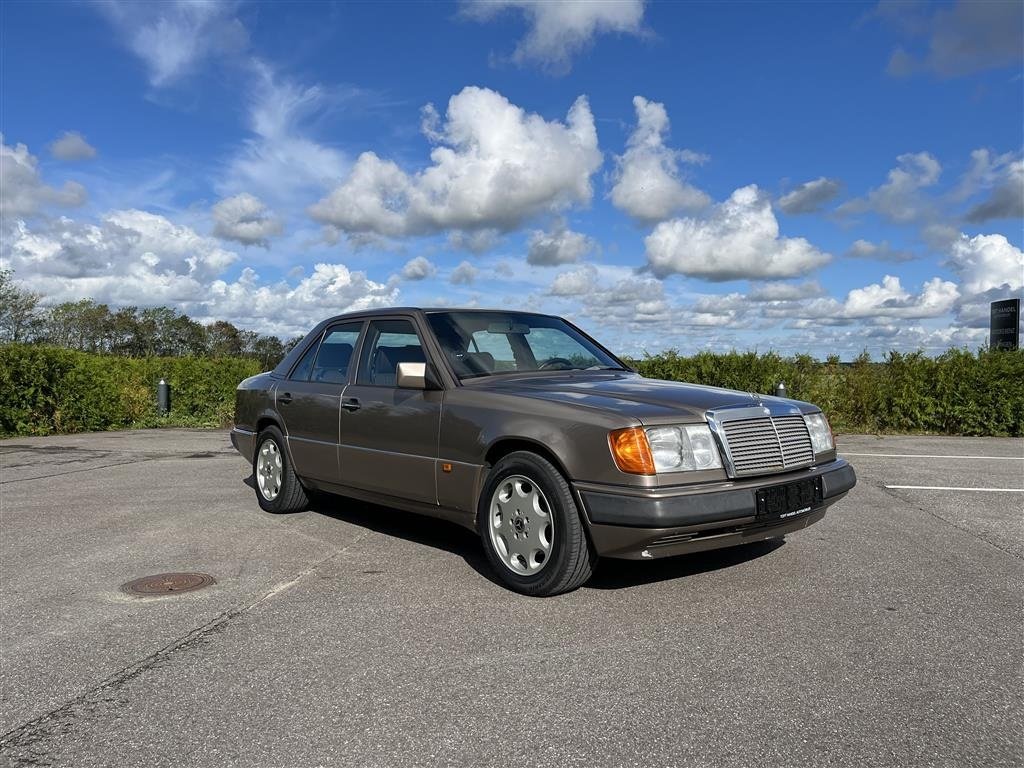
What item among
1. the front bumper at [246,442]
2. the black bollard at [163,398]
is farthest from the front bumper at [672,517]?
the black bollard at [163,398]

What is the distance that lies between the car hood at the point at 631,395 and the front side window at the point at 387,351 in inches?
27.5

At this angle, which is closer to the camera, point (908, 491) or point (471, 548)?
point (471, 548)

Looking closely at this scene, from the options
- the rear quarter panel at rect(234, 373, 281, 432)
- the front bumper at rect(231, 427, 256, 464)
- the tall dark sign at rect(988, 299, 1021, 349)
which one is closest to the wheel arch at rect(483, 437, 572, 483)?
the rear quarter panel at rect(234, 373, 281, 432)

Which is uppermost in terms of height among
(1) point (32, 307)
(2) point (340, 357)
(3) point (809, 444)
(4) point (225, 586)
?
(1) point (32, 307)

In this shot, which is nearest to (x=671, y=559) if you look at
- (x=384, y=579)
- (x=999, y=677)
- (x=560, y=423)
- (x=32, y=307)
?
(x=560, y=423)

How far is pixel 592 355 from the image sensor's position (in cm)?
614

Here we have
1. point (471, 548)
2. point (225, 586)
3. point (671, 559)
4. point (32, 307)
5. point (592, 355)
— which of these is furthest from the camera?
point (32, 307)

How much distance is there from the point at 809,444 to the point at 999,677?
172cm

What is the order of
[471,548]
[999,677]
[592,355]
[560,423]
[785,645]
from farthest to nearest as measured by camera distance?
[592,355], [471,548], [560,423], [785,645], [999,677]

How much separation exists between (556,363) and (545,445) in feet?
4.81

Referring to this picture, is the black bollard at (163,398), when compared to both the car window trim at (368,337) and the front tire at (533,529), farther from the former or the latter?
the front tire at (533,529)

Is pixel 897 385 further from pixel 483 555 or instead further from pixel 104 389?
pixel 104 389

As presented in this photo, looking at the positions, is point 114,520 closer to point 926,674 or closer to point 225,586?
point 225,586

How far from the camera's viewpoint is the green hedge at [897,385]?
48.3 feet
